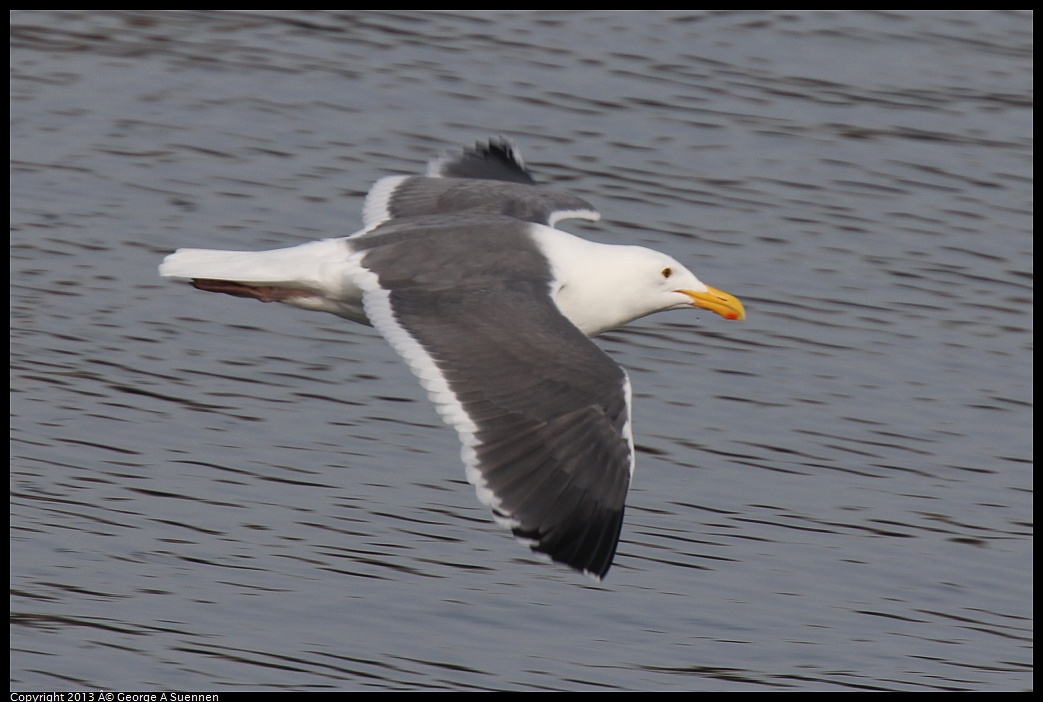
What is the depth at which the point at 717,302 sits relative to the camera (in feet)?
26.5

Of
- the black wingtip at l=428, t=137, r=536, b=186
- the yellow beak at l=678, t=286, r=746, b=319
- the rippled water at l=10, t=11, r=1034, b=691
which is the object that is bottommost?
the rippled water at l=10, t=11, r=1034, b=691

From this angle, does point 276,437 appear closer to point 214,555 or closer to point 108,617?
point 214,555

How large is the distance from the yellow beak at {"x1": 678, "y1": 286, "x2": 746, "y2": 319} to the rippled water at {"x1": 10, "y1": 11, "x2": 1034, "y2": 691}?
88 centimetres

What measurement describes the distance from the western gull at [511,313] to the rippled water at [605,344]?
0.89m

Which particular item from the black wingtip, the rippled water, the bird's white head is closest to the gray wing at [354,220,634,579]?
the bird's white head

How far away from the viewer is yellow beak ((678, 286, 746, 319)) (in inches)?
316

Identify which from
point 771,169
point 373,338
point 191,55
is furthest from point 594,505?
point 191,55

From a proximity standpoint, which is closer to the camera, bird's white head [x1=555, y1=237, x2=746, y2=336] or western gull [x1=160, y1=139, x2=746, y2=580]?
western gull [x1=160, y1=139, x2=746, y2=580]

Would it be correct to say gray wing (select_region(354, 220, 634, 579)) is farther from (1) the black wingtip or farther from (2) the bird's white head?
(1) the black wingtip

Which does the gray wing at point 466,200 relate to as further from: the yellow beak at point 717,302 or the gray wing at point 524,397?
the gray wing at point 524,397

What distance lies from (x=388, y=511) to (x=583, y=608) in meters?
1.09

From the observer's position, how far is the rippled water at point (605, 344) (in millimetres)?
7188

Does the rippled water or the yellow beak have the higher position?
the yellow beak

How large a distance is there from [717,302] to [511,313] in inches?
59.5
